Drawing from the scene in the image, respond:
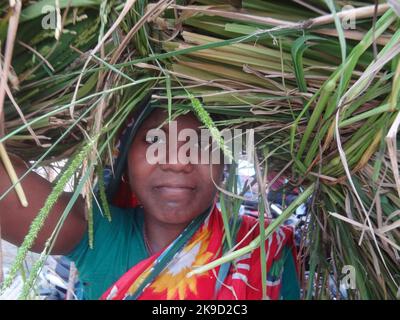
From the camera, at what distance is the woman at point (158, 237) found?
81 cm

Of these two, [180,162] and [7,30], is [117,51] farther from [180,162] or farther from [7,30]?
[180,162]

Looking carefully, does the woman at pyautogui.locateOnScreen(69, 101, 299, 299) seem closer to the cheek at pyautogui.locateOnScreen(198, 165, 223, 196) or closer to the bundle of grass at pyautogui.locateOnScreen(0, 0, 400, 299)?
the cheek at pyautogui.locateOnScreen(198, 165, 223, 196)

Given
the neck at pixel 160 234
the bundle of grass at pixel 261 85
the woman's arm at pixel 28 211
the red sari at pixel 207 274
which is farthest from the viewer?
the neck at pixel 160 234

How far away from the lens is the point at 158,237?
0.96m

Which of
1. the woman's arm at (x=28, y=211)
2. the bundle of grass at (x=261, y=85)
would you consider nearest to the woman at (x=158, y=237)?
the woman's arm at (x=28, y=211)

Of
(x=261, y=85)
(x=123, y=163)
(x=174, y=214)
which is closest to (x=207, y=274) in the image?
(x=174, y=214)

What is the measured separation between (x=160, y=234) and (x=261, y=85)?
0.44 meters

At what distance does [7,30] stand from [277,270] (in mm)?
591

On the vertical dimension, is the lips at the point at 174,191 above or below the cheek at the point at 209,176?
below

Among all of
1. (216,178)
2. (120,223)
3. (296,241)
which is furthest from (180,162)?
(296,241)

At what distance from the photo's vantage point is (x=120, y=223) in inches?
38.0

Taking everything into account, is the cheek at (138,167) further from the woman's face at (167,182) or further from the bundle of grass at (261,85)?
the bundle of grass at (261,85)

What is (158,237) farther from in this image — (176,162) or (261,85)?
(261,85)

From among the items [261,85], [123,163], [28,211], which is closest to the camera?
[261,85]
